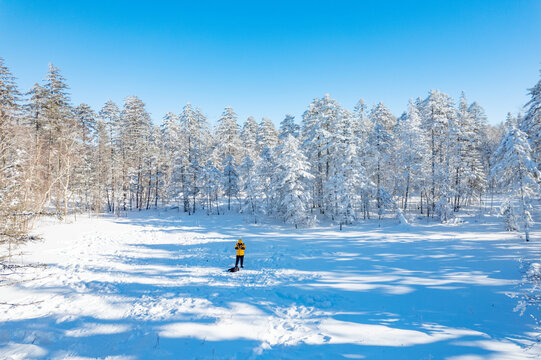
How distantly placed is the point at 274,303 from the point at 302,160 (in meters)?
20.1

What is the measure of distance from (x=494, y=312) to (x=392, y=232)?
47.9 feet

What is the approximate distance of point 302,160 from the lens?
1075 inches

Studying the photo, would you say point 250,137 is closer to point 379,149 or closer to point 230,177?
point 230,177

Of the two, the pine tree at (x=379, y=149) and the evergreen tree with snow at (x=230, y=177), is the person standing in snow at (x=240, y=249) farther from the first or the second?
the evergreen tree with snow at (x=230, y=177)

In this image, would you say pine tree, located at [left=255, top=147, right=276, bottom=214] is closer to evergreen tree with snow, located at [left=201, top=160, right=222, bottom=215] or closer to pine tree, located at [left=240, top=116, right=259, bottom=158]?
evergreen tree with snow, located at [left=201, top=160, right=222, bottom=215]

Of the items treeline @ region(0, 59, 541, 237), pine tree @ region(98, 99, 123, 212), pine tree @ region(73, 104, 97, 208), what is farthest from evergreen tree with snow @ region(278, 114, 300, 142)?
pine tree @ region(73, 104, 97, 208)

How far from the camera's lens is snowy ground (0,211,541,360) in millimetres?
6453

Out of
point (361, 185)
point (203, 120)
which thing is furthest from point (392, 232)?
point (203, 120)

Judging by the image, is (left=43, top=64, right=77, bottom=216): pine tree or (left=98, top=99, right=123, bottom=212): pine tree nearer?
(left=43, top=64, right=77, bottom=216): pine tree

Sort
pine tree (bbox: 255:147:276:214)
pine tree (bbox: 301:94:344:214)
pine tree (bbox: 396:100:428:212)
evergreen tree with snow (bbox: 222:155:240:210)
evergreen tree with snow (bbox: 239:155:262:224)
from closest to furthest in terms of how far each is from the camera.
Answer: pine tree (bbox: 396:100:428:212)
pine tree (bbox: 301:94:344:214)
evergreen tree with snow (bbox: 239:155:262:224)
pine tree (bbox: 255:147:276:214)
evergreen tree with snow (bbox: 222:155:240:210)

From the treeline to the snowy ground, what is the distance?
9588mm

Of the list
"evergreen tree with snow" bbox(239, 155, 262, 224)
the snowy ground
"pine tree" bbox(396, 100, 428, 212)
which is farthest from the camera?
"evergreen tree with snow" bbox(239, 155, 262, 224)

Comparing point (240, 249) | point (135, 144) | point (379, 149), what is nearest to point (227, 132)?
point (135, 144)

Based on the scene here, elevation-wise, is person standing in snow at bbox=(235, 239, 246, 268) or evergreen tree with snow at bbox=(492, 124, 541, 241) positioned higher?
Result: evergreen tree with snow at bbox=(492, 124, 541, 241)
